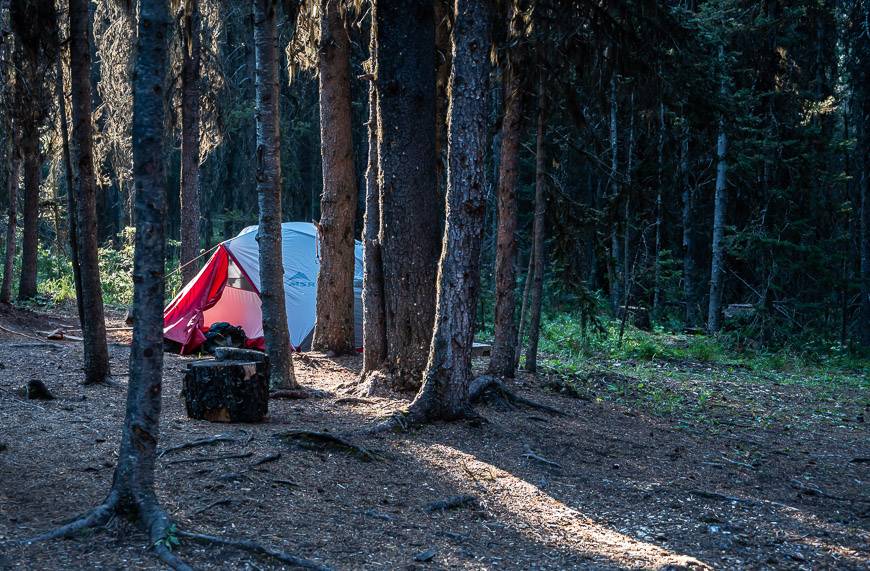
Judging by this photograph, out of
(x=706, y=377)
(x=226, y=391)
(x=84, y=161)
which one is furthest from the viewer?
(x=706, y=377)

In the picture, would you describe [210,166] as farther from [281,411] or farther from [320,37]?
[281,411]

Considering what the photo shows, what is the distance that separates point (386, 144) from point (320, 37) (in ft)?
13.4

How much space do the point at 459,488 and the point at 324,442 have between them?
1095 mm

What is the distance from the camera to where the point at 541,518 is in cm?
504

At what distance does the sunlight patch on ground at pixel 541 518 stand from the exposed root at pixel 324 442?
45 centimetres

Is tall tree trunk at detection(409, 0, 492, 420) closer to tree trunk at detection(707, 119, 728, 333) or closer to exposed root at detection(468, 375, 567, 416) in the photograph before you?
exposed root at detection(468, 375, 567, 416)

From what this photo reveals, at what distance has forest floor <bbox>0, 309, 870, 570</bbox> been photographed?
4.28 metres

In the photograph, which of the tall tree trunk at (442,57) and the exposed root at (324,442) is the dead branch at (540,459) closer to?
the exposed root at (324,442)

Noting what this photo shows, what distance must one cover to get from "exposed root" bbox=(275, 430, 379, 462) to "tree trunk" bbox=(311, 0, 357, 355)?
5.44m

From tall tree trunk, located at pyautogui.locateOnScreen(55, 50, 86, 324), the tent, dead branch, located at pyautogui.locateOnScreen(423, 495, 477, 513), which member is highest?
tall tree trunk, located at pyautogui.locateOnScreen(55, 50, 86, 324)

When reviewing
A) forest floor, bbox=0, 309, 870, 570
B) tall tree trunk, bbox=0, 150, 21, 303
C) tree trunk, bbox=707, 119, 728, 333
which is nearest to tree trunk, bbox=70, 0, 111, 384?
forest floor, bbox=0, 309, 870, 570

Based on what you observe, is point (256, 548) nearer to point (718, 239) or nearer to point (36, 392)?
point (36, 392)

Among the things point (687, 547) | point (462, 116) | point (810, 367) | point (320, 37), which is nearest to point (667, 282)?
point (810, 367)

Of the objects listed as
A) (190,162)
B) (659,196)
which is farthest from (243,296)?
(659,196)
